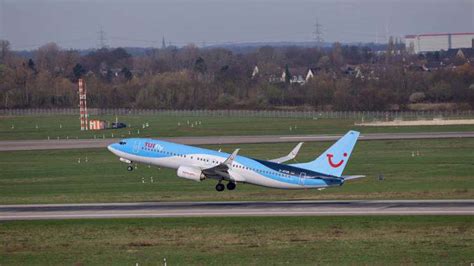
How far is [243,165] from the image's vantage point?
77000mm

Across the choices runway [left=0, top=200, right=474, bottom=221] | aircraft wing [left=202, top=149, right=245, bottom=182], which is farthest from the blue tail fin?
aircraft wing [left=202, top=149, right=245, bottom=182]

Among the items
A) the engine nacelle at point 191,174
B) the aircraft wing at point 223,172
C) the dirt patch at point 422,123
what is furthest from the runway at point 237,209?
the dirt patch at point 422,123

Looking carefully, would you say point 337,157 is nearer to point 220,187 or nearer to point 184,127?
point 220,187

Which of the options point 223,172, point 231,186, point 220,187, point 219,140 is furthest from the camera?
point 219,140

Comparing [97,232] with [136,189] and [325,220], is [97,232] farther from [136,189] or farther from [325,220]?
[136,189]

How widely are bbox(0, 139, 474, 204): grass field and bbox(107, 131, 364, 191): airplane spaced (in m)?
1.20

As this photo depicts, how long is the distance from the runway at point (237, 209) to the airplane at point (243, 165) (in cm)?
302

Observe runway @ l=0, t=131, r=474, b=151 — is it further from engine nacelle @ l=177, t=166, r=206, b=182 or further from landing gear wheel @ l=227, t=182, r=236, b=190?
engine nacelle @ l=177, t=166, r=206, b=182

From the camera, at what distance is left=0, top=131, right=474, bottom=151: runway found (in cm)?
12775

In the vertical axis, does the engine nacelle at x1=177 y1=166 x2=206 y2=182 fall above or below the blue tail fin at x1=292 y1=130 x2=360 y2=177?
below

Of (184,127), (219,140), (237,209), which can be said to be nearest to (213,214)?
(237,209)

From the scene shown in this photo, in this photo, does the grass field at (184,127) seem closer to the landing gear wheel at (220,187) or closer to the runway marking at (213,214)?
the landing gear wheel at (220,187)

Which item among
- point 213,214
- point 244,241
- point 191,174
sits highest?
point 191,174

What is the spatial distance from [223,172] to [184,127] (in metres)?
81.0
